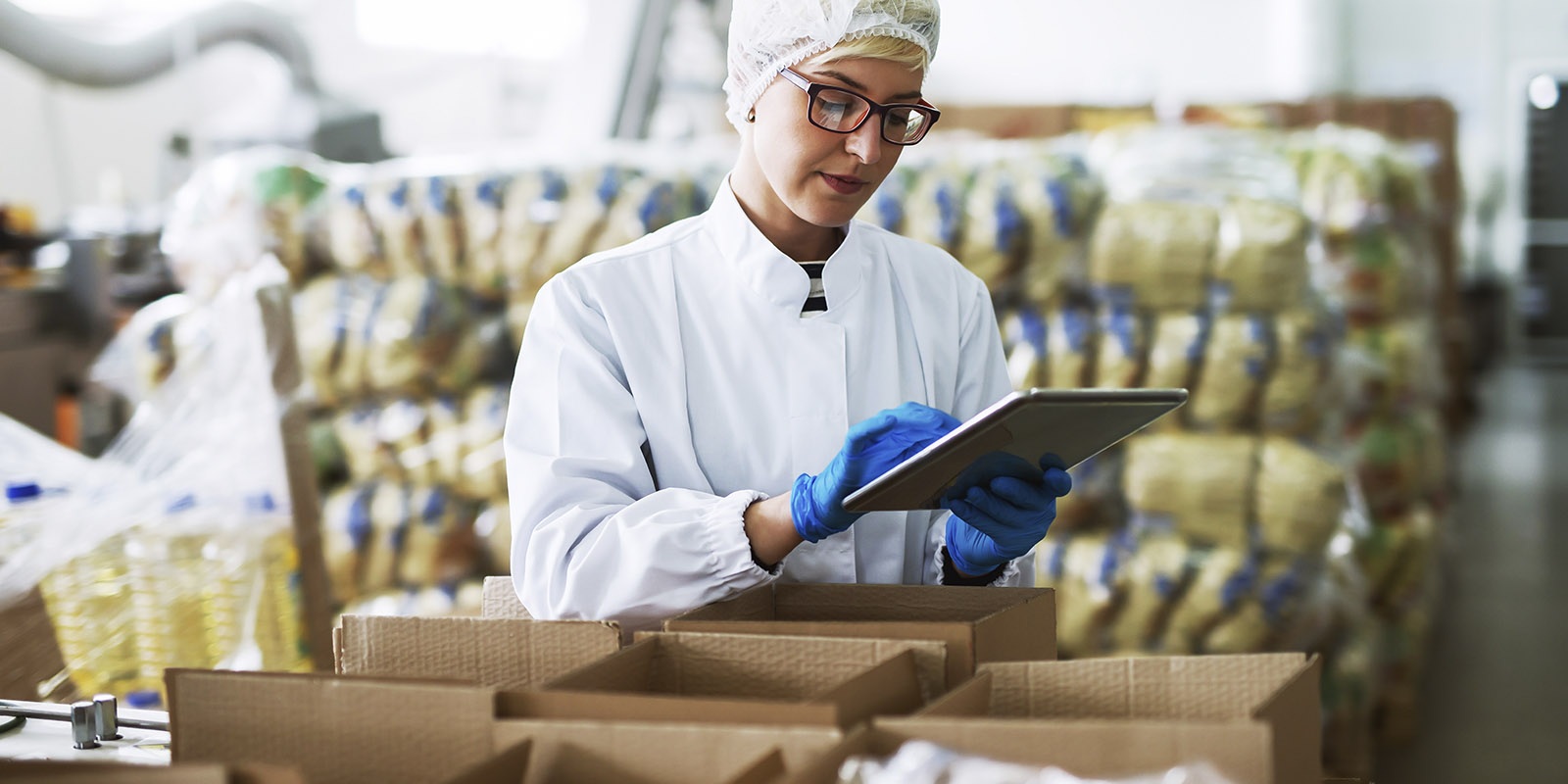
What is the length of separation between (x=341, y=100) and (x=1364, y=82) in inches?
395

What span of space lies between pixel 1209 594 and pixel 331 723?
7.88 ft

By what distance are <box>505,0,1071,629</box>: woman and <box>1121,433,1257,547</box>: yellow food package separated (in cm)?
A: 133

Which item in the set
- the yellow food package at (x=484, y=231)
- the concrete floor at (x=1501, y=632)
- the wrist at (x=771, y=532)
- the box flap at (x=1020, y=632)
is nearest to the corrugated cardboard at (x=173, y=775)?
the box flap at (x=1020, y=632)

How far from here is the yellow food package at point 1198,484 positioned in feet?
9.98

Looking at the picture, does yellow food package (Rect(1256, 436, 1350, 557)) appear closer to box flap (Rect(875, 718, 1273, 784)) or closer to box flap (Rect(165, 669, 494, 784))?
box flap (Rect(875, 718, 1273, 784))

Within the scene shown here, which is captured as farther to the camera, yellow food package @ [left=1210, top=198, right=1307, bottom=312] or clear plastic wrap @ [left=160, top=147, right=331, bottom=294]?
clear plastic wrap @ [left=160, top=147, right=331, bottom=294]

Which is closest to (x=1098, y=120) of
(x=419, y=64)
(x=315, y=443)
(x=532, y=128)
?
(x=532, y=128)

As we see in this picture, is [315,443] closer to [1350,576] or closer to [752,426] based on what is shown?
[752,426]

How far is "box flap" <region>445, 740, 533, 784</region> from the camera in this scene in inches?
34.2

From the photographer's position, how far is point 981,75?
1089 centimetres

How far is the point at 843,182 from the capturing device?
5.30 feet

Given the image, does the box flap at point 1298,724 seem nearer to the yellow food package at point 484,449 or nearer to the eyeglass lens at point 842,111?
the eyeglass lens at point 842,111

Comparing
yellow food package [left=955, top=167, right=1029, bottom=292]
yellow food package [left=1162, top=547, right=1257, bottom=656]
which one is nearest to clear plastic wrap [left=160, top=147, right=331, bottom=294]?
yellow food package [left=955, top=167, right=1029, bottom=292]

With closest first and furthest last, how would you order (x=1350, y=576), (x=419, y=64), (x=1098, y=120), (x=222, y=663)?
(x=222, y=663)
(x=1350, y=576)
(x=419, y=64)
(x=1098, y=120)
